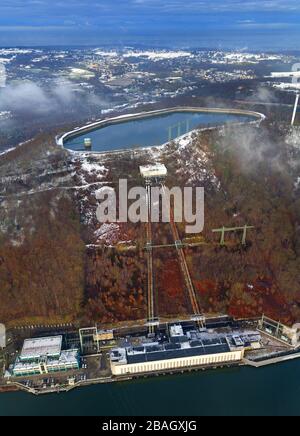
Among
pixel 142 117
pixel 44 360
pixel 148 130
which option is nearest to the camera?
pixel 44 360

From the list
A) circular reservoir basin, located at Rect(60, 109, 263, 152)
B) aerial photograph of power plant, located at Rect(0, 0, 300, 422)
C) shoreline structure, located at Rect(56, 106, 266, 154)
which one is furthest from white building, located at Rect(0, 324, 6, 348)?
shoreline structure, located at Rect(56, 106, 266, 154)

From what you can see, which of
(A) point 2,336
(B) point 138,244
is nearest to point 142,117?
(B) point 138,244

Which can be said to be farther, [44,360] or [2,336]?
[2,336]

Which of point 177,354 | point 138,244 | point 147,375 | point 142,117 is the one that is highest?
point 142,117

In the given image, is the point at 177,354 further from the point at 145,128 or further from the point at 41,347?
the point at 145,128

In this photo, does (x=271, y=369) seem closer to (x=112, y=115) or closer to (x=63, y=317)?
(x=63, y=317)

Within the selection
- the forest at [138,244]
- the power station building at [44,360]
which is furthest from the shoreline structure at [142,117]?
the power station building at [44,360]

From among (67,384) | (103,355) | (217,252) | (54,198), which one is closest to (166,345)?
(103,355)

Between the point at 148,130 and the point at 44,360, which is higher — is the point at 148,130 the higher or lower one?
the higher one
